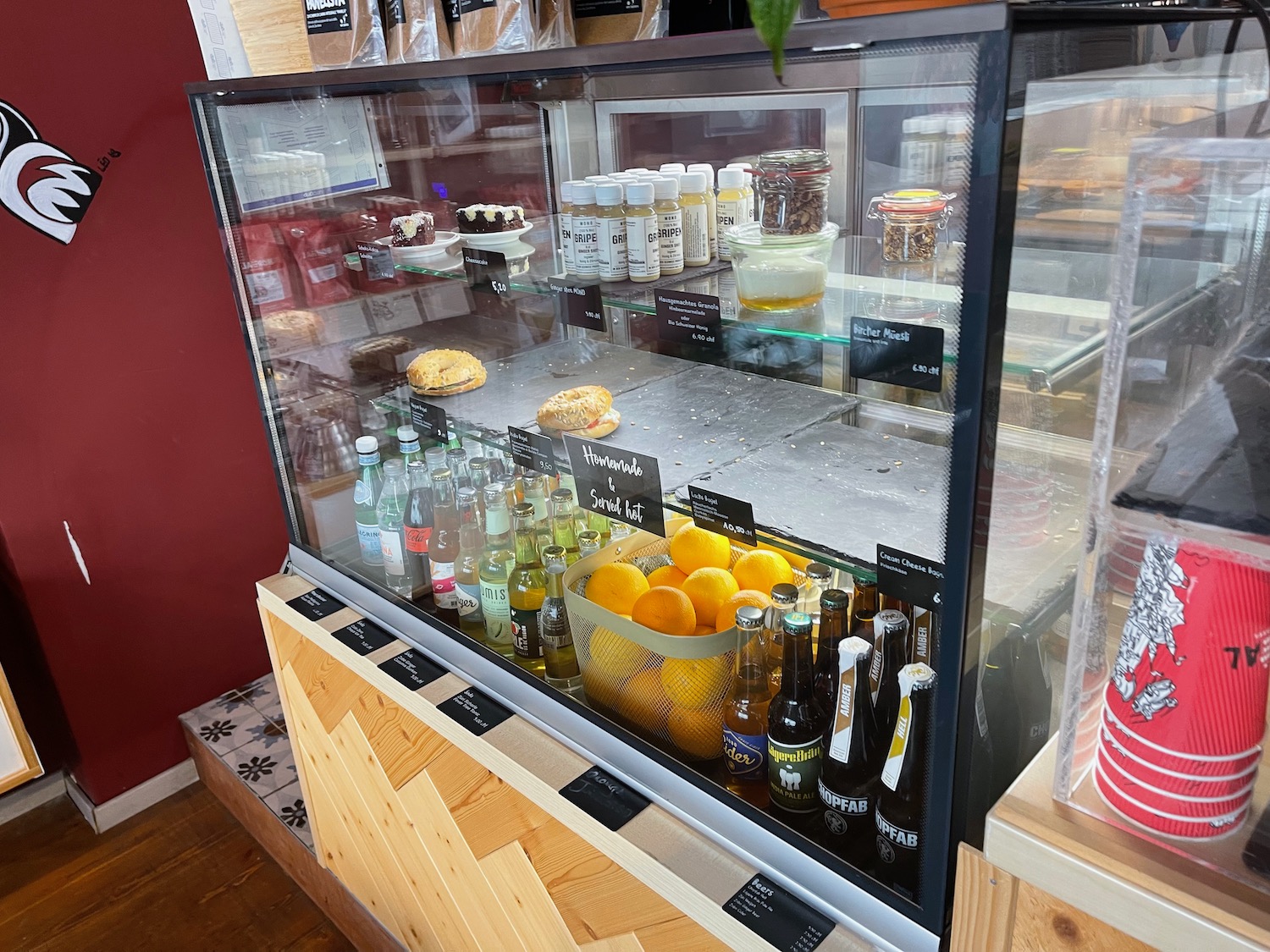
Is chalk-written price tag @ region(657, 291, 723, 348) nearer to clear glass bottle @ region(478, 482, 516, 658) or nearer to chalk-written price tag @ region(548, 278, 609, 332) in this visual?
chalk-written price tag @ region(548, 278, 609, 332)

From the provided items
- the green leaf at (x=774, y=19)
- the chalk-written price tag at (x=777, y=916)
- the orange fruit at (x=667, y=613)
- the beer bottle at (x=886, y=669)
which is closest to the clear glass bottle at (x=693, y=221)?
the orange fruit at (x=667, y=613)

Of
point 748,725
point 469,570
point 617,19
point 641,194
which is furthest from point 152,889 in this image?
point 617,19

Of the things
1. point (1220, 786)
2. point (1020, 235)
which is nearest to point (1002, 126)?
point (1020, 235)

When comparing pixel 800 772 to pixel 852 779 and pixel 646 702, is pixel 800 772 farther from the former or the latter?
pixel 646 702

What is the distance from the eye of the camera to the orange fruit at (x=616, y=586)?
1.26 metres

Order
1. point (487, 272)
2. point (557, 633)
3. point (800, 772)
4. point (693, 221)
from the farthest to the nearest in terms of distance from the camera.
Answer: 1. point (487, 272)
2. point (557, 633)
3. point (693, 221)
4. point (800, 772)

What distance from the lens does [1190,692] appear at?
63 cm

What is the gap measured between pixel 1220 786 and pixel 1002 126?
0.48m

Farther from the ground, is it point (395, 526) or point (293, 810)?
point (395, 526)

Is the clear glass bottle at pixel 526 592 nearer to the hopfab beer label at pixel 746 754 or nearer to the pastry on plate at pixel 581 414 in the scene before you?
the pastry on plate at pixel 581 414

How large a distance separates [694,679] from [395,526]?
743mm

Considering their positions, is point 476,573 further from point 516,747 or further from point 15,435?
point 15,435

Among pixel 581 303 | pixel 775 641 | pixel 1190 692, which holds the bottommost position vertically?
pixel 775 641

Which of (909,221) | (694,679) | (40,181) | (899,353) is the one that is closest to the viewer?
(899,353)
